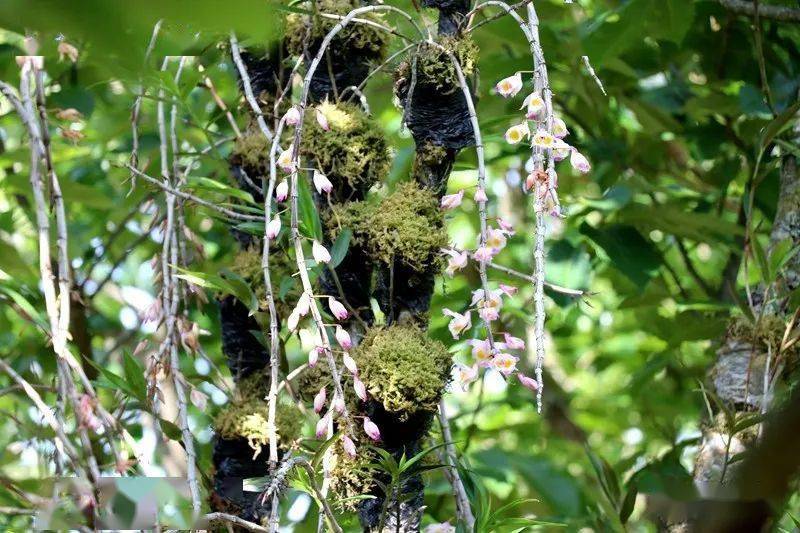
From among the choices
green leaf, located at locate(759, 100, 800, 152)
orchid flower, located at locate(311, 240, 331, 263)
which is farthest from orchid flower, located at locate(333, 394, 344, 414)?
green leaf, located at locate(759, 100, 800, 152)

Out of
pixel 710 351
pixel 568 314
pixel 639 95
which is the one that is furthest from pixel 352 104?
pixel 639 95

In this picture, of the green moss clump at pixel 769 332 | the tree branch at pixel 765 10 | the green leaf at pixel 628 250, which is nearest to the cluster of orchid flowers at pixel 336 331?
the green moss clump at pixel 769 332

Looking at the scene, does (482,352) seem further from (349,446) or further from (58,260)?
(58,260)

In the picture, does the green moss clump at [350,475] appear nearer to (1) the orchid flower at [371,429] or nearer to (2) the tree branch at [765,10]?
(1) the orchid flower at [371,429]

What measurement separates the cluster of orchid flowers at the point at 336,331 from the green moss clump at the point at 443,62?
0.41 ft

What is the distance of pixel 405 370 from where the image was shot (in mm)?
984

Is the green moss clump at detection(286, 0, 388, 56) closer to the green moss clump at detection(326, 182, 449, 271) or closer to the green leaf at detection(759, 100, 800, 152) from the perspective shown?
the green moss clump at detection(326, 182, 449, 271)

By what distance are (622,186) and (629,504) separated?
2.46ft

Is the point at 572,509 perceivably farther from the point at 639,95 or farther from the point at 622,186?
the point at 639,95

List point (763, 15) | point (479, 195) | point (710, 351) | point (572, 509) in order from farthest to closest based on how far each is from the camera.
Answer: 1. point (710, 351)
2. point (763, 15)
3. point (572, 509)
4. point (479, 195)

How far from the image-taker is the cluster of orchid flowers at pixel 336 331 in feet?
3.22

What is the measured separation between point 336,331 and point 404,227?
14 cm

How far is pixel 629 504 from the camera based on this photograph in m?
1.28

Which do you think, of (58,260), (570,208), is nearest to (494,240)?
(58,260)
